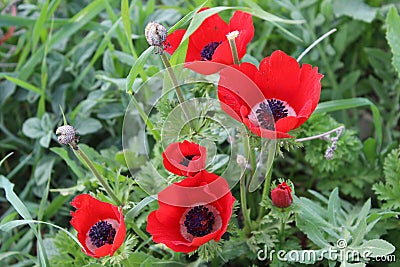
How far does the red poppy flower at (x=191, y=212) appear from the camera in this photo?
889 mm

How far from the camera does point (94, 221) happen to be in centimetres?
95

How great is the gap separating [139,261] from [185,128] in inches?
10.0

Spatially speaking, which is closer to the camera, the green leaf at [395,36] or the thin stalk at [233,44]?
the thin stalk at [233,44]

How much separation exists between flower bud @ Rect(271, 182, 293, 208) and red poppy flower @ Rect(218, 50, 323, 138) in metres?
0.11

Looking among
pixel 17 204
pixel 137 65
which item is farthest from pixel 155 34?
pixel 17 204

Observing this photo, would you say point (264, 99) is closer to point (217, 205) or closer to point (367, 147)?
point (217, 205)

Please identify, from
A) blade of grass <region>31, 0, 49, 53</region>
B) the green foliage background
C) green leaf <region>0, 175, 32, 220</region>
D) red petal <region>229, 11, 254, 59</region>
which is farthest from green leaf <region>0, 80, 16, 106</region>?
red petal <region>229, 11, 254, 59</region>

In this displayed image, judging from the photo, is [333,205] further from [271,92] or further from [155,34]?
[155,34]

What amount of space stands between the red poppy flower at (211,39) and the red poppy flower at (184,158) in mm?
149

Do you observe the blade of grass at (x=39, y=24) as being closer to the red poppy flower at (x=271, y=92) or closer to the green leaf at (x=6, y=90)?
the green leaf at (x=6, y=90)

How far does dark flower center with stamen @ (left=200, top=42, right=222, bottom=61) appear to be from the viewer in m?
1.04

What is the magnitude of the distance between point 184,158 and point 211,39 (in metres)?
0.28

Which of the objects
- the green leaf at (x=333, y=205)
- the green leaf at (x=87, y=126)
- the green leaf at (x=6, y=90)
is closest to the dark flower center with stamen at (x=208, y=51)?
the green leaf at (x=333, y=205)

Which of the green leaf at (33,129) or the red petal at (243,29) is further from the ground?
the red petal at (243,29)
